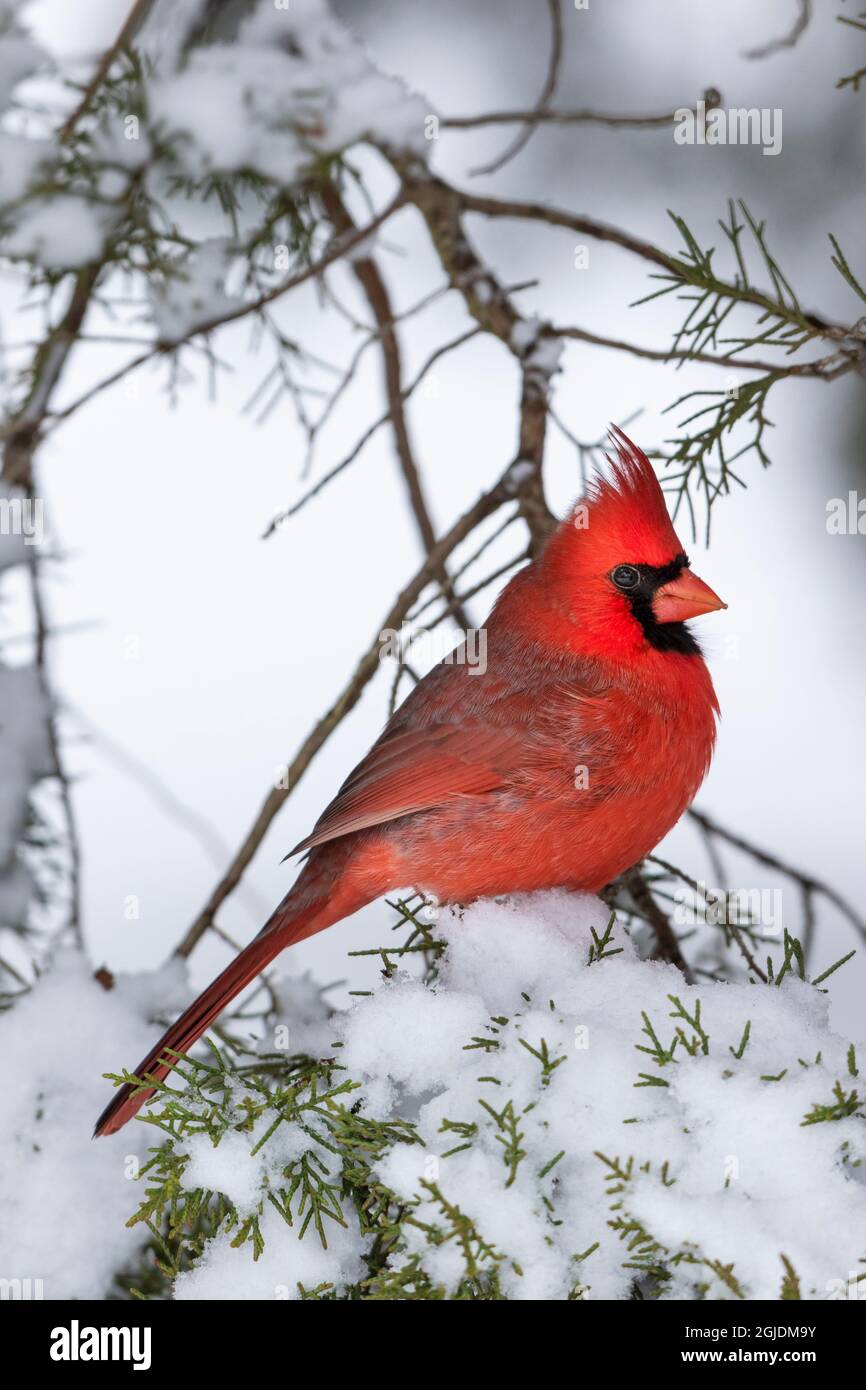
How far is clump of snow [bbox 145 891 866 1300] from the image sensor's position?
1.07 metres

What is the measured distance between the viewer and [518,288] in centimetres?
189

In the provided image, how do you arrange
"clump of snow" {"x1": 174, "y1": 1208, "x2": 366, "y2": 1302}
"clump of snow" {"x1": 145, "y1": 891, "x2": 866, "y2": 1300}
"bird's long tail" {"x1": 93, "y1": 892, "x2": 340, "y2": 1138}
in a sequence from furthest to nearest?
"bird's long tail" {"x1": 93, "y1": 892, "x2": 340, "y2": 1138} < "clump of snow" {"x1": 174, "y1": 1208, "x2": 366, "y2": 1302} < "clump of snow" {"x1": 145, "y1": 891, "x2": 866, "y2": 1300}

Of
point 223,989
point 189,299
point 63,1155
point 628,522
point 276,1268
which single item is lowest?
point 276,1268

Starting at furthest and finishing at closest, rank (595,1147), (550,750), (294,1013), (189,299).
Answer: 1. (189,299)
2. (294,1013)
3. (550,750)
4. (595,1147)

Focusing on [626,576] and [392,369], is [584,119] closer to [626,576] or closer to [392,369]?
[392,369]

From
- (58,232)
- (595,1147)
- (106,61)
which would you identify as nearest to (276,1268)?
(595,1147)

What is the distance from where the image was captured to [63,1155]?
162 cm

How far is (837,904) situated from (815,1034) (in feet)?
2.36

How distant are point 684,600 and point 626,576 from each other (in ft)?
0.27

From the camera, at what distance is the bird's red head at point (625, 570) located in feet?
6.04

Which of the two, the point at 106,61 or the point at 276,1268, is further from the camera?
the point at 106,61

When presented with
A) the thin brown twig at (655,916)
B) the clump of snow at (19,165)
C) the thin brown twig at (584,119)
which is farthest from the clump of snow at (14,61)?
the thin brown twig at (655,916)

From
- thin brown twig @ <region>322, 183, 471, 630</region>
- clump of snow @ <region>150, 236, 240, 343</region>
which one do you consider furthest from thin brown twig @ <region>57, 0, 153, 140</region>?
thin brown twig @ <region>322, 183, 471, 630</region>

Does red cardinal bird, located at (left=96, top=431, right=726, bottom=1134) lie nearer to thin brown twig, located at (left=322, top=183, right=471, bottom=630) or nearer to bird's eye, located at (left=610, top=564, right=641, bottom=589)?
bird's eye, located at (left=610, top=564, right=641, bottom=589)
